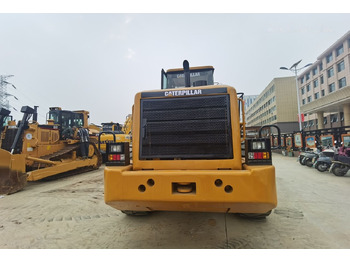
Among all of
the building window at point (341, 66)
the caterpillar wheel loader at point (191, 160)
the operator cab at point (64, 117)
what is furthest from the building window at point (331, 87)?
the caterpillar wheel loader at point (191, 160)

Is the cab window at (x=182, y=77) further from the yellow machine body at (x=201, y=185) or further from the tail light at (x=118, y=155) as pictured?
the tail light at (x=118, y=155)

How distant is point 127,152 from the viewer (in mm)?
2799

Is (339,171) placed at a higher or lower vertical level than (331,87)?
lower

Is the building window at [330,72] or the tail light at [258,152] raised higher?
the building window at [330,72]

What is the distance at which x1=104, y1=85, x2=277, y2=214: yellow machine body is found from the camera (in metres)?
2.10

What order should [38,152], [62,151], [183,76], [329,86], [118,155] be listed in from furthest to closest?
[329,86] < [62,151] < [38,152] < [183,76] < [118,155]

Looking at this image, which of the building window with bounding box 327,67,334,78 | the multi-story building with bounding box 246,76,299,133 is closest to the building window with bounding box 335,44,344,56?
the building window with bounding box 327,67,334,78

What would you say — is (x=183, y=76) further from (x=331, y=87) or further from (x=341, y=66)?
(x=331, y=87)

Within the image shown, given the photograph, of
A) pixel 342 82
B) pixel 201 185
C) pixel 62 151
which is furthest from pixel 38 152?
pixel 342 82

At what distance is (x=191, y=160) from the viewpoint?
261 cm

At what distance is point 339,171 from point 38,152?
11519 mm

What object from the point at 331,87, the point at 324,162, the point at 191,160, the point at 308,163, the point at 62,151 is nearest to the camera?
the point at 191,160

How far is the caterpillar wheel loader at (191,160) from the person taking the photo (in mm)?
2143

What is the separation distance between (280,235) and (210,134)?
1871 millimetres
